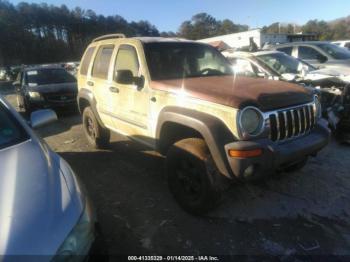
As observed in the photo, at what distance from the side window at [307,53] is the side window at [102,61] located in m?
6.48

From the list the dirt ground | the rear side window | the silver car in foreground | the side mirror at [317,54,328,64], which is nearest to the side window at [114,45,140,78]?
the rear side window

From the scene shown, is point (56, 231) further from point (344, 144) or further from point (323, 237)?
point (344, 144)

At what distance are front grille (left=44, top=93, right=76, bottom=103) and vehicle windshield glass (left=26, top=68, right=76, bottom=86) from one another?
2.70 feet

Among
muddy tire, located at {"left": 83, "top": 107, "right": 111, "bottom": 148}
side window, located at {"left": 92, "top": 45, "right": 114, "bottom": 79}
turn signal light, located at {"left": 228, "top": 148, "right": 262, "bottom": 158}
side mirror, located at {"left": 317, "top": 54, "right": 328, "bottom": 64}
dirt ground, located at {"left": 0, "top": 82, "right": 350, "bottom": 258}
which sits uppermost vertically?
side window, located at {"left": 92, "top": 45, "right": 114, "bottom": 79}

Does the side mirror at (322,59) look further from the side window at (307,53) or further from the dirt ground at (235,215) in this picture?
the dirt ground at (235,215)

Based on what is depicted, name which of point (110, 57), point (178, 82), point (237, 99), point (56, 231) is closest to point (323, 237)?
point (237, 99)

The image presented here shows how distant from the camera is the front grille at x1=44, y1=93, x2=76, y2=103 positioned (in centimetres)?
950

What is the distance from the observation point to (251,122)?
2977 millimetres

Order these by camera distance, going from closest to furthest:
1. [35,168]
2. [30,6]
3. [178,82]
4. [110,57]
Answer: [35,168] < [178,82] < [110,57] < [30,6]

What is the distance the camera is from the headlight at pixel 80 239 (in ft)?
5.41

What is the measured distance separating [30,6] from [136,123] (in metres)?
73.0

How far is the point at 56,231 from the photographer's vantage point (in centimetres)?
167

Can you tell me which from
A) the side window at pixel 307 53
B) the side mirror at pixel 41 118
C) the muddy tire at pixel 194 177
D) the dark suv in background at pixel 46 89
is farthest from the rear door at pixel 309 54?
the side mirror at pixel 41 118

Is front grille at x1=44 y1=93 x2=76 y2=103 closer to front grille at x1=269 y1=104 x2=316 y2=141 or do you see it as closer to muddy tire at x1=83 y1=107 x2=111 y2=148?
muddy tire at x1=83 y1=107 x2=111 y2=148
